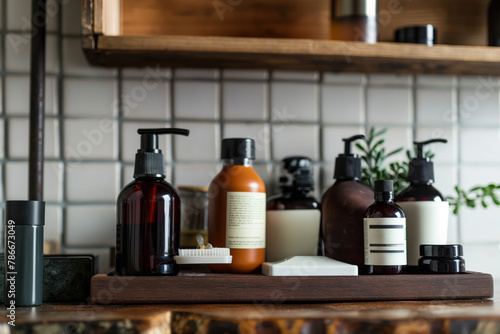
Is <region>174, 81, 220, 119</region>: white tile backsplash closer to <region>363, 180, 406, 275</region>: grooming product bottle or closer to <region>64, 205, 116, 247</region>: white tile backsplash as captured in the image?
<region>64, 205, 116, 247</region>: white tile backsplash

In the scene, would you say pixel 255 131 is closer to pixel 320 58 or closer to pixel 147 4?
pixel 320 58

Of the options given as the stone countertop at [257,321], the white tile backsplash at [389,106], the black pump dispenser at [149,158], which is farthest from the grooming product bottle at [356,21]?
the stone countertop at [257,321]

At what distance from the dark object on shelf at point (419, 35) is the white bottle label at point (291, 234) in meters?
0.34

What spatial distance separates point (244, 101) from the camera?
98 cm

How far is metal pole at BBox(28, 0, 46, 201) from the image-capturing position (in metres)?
0.88

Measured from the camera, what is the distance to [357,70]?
3.22 feet

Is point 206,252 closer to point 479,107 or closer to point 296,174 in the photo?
point 296,174

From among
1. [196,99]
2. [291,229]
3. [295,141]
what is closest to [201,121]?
[196,99]

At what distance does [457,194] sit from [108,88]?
0.69 meters

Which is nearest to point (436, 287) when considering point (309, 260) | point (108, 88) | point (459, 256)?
point (459, 256)

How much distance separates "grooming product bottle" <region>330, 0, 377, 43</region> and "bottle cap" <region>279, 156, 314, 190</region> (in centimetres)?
22

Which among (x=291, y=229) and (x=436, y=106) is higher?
(x=436, y=106)

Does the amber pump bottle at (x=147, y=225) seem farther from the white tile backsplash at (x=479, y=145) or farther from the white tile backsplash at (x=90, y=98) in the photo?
the white tile backsplash at (x=479, y=145)

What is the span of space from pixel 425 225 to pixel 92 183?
0.57 m
